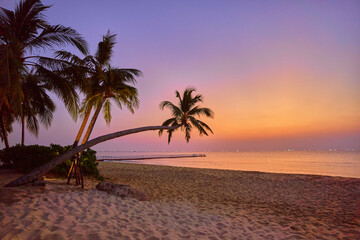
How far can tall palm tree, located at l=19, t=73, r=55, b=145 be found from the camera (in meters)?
9.70

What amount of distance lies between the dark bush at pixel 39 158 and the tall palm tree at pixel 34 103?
1477 mm

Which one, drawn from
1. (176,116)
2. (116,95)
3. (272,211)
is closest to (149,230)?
(272,211)

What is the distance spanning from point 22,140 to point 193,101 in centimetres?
1200

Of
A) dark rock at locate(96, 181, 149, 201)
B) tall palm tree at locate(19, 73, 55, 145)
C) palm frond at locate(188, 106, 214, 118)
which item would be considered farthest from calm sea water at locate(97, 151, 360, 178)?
tall palm tree at locate(19, 73, 55, 145)

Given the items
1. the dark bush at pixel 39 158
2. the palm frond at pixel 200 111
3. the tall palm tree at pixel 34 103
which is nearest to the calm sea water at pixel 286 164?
the palm frond at pixel 200 111

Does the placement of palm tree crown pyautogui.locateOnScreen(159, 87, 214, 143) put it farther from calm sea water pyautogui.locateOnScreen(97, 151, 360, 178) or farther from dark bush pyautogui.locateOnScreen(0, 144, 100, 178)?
calm sea water pyautogui.locateOnScreen(97, 151, 360, 178)

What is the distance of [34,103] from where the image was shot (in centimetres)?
1120

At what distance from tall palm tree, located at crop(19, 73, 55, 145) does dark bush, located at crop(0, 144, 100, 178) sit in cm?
148

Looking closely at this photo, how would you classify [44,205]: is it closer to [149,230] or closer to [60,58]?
[149,230]

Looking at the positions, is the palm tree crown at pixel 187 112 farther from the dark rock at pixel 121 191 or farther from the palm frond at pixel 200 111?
the dark rock at pixel 121 191

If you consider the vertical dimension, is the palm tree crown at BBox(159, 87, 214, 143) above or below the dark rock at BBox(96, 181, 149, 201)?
above

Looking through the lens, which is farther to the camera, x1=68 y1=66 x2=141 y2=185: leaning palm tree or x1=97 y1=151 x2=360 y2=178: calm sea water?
x1=97 y1=151 x2=360 y2=178: calm sea water

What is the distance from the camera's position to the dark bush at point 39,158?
9523 mm

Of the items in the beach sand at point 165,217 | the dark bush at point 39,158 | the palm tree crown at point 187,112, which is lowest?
the beach sand at point 165,217
